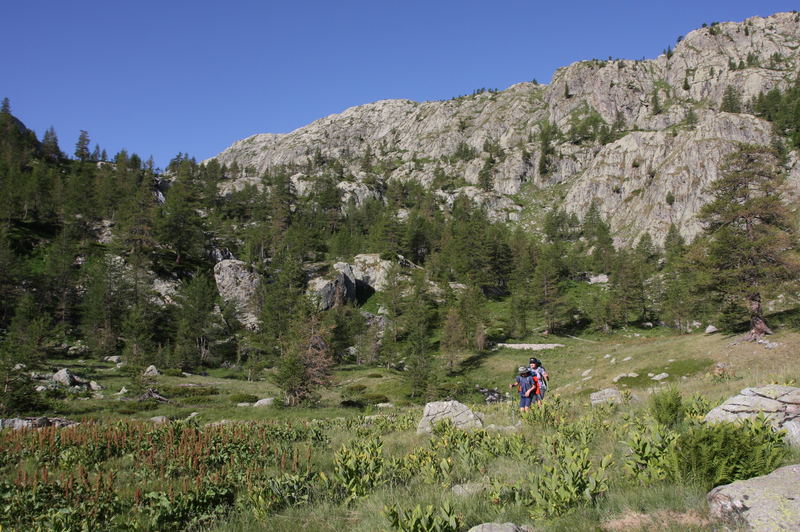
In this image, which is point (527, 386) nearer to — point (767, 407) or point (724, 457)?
point (767, 407)

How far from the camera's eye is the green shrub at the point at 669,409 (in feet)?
26.3

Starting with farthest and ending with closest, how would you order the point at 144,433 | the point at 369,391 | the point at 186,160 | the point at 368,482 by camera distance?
the point at 186,160 → the point at 369,391 → the point at 144,433 → the point at 368,482

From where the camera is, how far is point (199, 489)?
5.32 meters

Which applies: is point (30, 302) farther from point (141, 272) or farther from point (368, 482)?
point (368, 482)

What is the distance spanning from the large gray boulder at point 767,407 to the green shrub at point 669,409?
3.41 feet

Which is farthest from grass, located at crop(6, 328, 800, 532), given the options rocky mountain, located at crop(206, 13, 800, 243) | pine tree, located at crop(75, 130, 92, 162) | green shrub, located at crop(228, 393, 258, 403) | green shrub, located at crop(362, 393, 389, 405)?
pine tree, located at crop(75, 130, 92, 162)

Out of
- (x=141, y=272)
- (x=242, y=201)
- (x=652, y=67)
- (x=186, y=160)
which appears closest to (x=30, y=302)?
(x=141, y=272)

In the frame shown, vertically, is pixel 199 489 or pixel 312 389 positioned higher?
pixel 199 489

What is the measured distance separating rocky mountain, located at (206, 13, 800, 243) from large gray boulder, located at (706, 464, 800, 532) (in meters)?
111

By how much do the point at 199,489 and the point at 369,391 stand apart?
110ft

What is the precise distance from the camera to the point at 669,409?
8.16 meters

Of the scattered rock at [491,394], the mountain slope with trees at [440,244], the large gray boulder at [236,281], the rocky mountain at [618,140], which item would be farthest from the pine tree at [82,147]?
the scattered rock at [491,394]

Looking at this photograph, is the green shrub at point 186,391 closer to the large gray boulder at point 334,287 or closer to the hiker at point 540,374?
the hiker at point 540,374

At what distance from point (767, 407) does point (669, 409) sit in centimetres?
191
